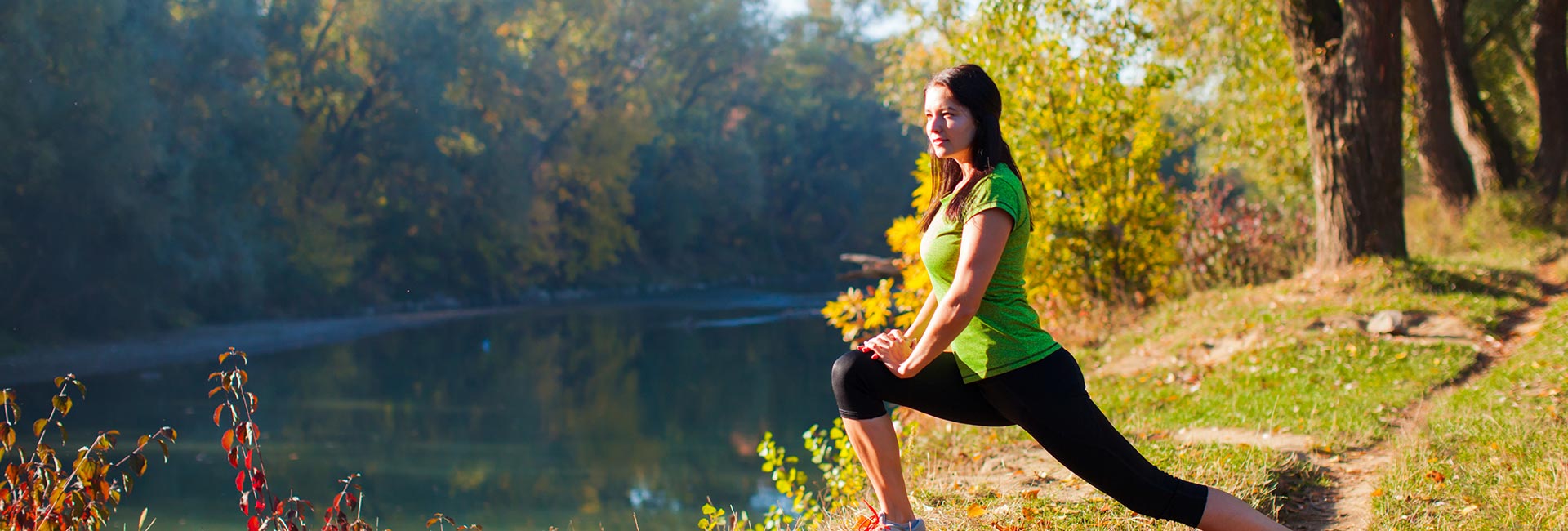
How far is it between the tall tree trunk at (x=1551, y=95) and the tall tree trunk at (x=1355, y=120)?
5777mm

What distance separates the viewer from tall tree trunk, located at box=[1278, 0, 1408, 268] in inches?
381

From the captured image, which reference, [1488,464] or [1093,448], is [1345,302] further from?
[1093,448]

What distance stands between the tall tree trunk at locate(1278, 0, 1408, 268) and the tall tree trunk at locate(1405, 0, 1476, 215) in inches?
123

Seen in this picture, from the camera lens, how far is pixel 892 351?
3236 mm

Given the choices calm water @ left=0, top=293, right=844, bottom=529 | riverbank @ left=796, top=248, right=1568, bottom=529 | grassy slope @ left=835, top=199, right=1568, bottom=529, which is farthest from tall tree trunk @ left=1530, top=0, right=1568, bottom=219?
calm water @ left=0, top=293, right=844, bottom=529

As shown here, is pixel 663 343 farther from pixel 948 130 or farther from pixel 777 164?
pixel 777 164

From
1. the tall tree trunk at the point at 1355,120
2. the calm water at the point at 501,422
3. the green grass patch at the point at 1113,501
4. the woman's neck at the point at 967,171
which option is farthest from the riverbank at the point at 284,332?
the woman's neck at the point at 967,171

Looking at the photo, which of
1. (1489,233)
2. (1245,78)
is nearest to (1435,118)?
(1489,233)

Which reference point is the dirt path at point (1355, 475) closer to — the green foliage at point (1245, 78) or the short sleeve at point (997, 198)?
the short sleeve at point (997, 198)

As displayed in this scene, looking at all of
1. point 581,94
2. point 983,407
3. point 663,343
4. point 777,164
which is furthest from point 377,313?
point 983,407

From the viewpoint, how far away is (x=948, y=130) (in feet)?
10.5

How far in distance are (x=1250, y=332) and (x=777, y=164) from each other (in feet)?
145

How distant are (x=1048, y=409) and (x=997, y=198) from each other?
1.77 feet

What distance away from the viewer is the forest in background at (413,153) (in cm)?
2138
